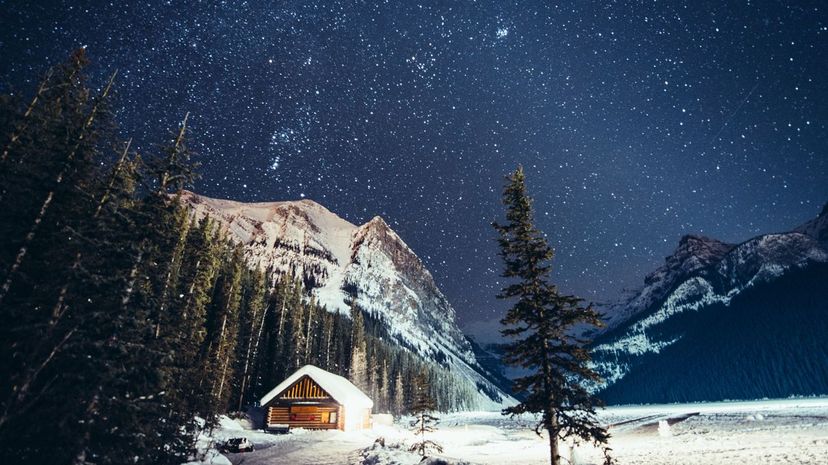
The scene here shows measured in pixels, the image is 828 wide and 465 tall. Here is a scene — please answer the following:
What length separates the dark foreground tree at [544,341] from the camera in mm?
14156

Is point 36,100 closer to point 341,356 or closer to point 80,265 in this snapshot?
point 80,265

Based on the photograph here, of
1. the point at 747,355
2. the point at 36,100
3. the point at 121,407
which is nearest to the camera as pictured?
the point at 121,407

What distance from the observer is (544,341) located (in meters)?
14.9

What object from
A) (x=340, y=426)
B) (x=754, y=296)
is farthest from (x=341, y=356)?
(x=754, y=296)

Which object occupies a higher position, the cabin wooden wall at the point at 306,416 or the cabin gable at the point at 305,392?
the cabin gable at the point at 305,392

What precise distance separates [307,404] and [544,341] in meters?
35.9

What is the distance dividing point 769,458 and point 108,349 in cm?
2978

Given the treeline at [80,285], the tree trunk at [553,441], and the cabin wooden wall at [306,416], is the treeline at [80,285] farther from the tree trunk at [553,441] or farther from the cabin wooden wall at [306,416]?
the cabin wooden wall at [306,416]

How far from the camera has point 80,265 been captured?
11969mm

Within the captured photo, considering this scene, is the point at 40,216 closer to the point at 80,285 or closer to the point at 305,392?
the point at 80,285

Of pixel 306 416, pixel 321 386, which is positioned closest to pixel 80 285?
pixel 321 386

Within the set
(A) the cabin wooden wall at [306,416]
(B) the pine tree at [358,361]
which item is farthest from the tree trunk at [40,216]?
(B) the pine tree at [358,361]

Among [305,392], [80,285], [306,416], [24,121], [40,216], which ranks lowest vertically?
[306,416]

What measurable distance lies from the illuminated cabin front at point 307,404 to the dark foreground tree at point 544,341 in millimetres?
32539
